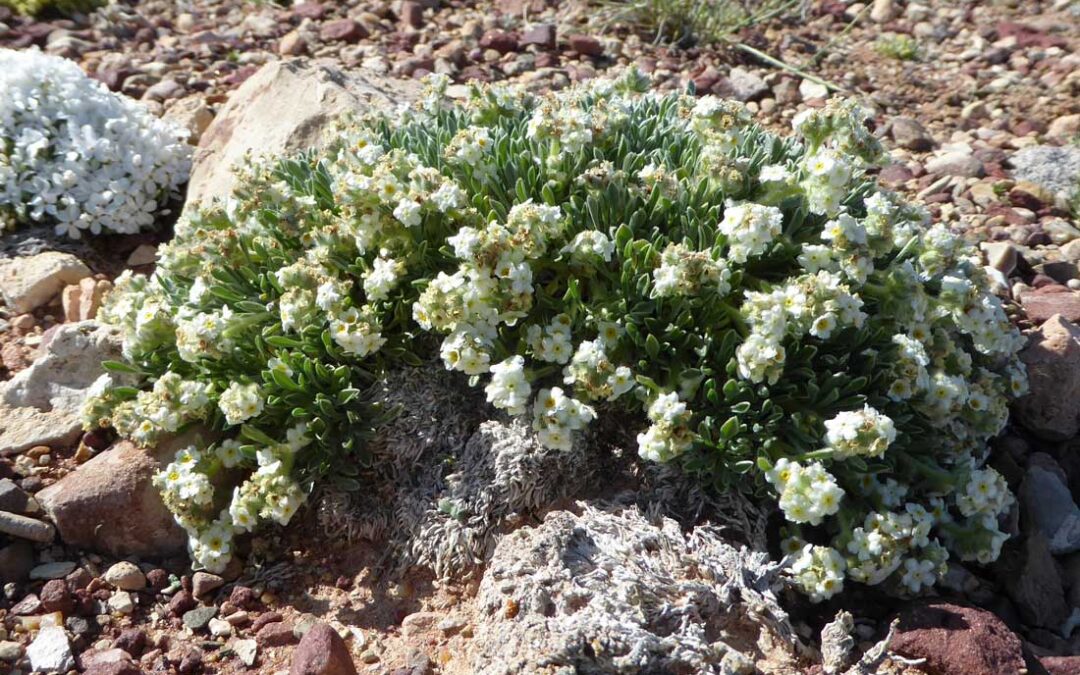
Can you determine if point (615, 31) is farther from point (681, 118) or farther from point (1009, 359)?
point (1009, 359)

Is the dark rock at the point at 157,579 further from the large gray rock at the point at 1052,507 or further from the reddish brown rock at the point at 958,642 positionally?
the large gray rock at the point at 1052,507

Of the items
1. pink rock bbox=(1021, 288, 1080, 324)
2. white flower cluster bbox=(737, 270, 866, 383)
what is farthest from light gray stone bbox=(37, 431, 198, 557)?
pink rock bbox=(1021, 288, 1080, 324)

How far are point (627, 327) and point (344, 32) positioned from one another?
4.10m

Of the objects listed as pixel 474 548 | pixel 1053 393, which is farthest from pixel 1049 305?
pixel 474 548

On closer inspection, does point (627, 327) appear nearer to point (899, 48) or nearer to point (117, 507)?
point (117, 507)

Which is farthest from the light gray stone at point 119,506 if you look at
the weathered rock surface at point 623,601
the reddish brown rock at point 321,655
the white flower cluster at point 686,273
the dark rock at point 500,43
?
the dark rock at point 500,43

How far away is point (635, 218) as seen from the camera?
3602 millimetres

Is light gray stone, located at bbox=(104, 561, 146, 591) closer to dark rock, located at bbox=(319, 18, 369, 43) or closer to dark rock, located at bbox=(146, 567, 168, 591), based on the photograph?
dark rock, located at bbox=(146, 567, 168, 591)

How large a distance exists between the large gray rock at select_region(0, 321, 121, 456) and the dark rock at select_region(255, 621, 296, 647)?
3.97ft

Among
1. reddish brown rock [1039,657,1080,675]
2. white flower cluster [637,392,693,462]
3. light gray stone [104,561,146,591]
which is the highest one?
white flower cluster [637,392,693,462]

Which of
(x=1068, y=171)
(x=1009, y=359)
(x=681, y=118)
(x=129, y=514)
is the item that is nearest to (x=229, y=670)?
(x=129, y=514)

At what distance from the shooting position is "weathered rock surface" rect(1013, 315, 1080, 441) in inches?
154

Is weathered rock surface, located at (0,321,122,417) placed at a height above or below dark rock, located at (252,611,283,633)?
above

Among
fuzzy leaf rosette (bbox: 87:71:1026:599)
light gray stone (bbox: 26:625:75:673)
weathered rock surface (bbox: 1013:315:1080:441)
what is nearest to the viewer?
light gray stone (bbox: 26:625:75:673)
